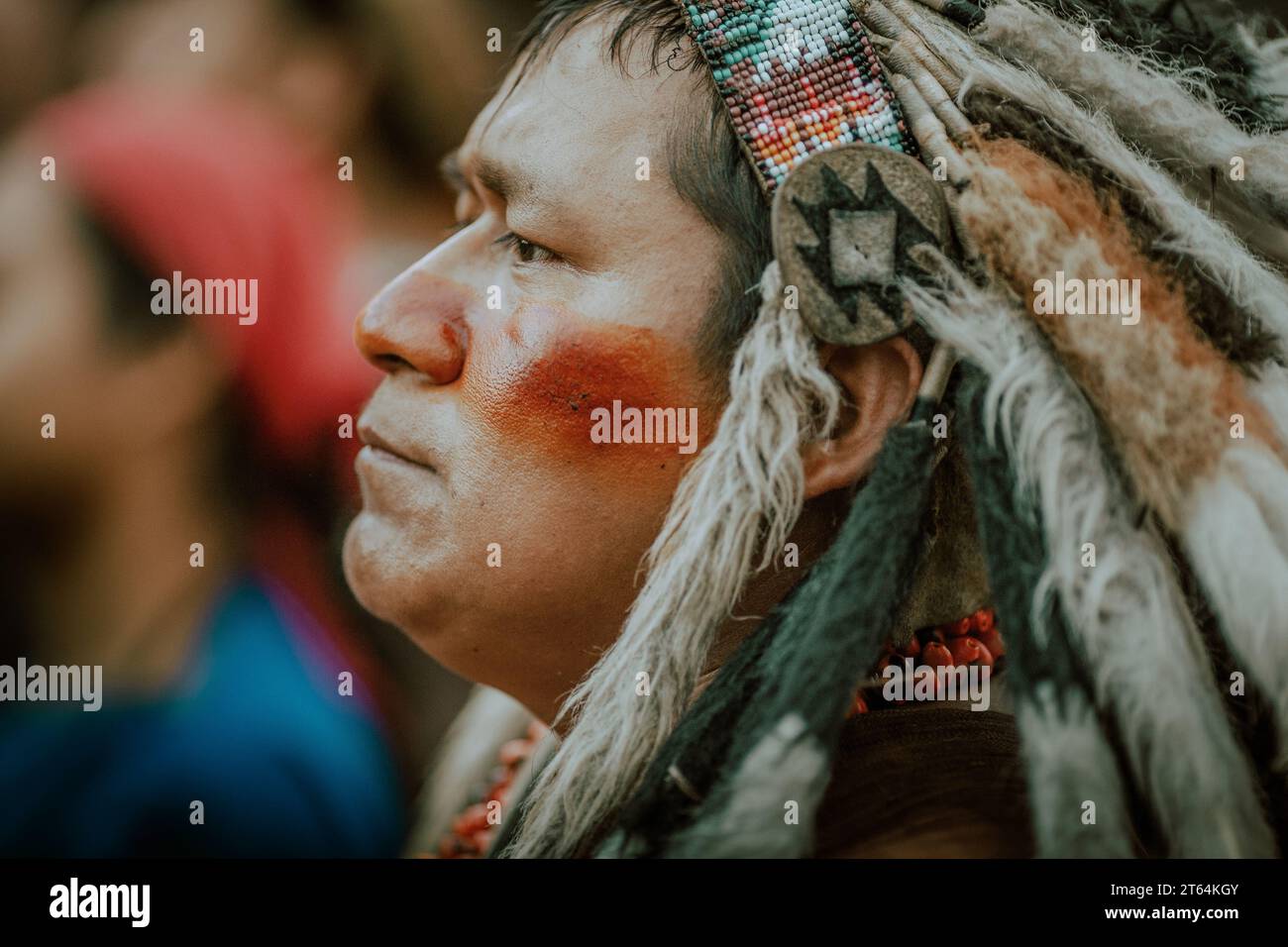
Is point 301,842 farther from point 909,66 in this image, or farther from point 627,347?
point 909,66

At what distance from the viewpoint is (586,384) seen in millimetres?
1186

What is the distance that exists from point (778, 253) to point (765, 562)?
32 centimetres

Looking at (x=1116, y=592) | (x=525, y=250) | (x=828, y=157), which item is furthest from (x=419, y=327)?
(x=1116, y=592)

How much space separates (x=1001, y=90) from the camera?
1.18 m

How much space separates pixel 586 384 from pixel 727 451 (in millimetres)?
168

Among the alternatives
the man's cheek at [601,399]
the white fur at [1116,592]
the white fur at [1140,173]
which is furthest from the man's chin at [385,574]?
the white fur at [1140,173]

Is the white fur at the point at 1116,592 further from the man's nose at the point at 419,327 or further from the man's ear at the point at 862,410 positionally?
the man's nose at the point at 419,327

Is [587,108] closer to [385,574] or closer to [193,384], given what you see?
[385,574]

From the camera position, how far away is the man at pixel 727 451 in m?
1.09

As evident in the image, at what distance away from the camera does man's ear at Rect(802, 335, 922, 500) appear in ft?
3.91

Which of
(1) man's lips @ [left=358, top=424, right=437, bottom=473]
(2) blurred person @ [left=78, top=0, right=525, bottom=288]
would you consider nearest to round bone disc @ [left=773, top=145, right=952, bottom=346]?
(1) man's lips @ [left=358, top=424, right=437, bottom=473]

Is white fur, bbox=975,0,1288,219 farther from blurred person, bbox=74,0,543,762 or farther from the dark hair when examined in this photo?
blurred person, bbox=74,0,543,762
